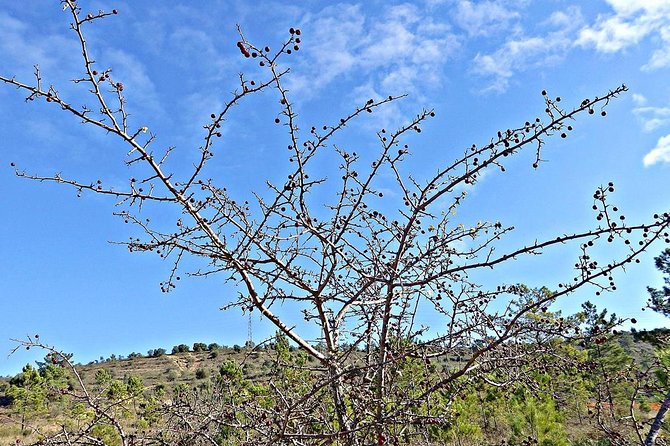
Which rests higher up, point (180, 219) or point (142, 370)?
point (142, 370)

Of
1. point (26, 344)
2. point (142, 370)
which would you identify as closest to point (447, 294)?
point (26, 344)

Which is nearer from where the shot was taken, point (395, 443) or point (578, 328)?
point (578, 328)

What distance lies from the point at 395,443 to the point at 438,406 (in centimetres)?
65

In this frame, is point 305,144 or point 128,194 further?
point 305,144

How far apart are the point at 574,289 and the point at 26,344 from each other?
3.54 m

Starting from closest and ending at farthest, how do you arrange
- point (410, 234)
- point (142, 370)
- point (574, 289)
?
point (574, 289) → point (410, 234) → point (142, 370)

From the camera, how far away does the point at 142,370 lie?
5428cm

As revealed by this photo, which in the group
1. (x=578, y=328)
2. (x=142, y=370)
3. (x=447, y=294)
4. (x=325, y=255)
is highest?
(x=142, y=370)

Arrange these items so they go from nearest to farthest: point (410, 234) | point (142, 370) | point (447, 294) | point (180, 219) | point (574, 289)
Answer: point (574, 289) → point (180, 219) → point (447, 294) → point (410, 234) → point (142, 370)

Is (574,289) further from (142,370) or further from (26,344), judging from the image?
(142,370)

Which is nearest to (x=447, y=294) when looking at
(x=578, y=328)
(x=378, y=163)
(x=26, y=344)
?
(x=578, y=328)

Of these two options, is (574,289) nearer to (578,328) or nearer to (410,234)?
(578,328)

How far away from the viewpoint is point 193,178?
2.83 meters

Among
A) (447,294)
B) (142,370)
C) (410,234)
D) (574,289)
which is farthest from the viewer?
(142,370)
